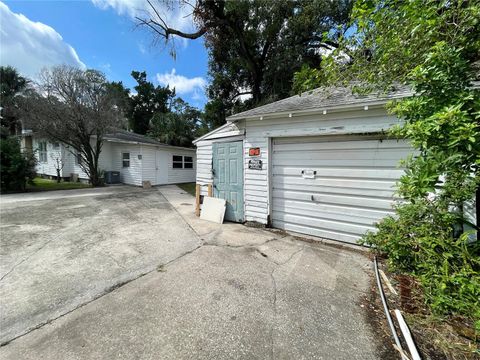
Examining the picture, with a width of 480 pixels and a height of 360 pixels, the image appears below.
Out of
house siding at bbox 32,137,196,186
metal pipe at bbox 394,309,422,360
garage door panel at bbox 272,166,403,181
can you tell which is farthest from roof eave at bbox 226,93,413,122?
house siding at bbox 32,137,196,186

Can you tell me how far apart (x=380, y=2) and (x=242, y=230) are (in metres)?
4.59

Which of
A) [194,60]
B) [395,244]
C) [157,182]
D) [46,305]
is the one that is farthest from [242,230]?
[194,60]

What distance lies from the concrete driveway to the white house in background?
929 cm

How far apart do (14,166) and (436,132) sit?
15.0m

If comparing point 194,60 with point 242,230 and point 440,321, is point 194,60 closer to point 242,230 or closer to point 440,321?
point 242,230

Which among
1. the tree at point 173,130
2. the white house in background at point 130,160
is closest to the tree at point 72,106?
the white house in background at point 130,160

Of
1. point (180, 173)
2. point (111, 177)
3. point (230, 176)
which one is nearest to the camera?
point (230, 176)

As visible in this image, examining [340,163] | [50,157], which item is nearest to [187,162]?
[50,157]

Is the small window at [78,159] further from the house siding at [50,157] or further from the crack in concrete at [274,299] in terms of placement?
the crack in concrete at [274,299]

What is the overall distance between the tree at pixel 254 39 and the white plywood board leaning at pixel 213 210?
8700 mm

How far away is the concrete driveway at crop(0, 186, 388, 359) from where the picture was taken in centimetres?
180

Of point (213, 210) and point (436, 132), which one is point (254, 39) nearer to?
point (213, 210)

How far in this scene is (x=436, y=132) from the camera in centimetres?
201

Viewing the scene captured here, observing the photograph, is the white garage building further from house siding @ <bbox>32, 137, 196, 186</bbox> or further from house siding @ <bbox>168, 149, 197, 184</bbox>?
house siding @ <bbox>168, 149, 197, 184</bbox>
